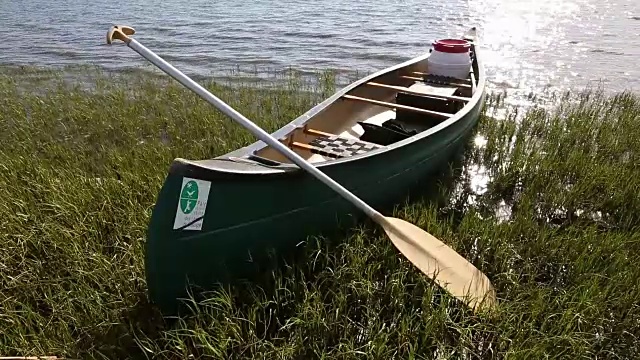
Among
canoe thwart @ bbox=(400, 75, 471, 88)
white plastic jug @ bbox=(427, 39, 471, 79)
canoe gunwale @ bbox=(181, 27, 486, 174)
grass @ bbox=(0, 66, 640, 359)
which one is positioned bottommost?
grass @ bbox=(0, 66, 640, 359)

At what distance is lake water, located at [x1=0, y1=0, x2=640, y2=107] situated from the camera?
10406mm

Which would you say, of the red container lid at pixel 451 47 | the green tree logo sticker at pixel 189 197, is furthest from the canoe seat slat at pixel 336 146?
the red container lid at pixel 451 47

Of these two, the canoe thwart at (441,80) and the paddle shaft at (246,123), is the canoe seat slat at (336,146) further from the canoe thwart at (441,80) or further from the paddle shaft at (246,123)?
the canoe thwart at (441,80)

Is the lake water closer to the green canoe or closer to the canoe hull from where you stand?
the green canoe

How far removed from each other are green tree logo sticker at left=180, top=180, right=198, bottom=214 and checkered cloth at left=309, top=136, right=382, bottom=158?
5.41 ft

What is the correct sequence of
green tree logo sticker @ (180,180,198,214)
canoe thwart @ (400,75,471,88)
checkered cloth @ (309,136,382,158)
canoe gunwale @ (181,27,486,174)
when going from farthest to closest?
canoe thwart @ (400,75,471,88) → checkered cloth @ (309,136,382,158) → canoe gunwale @ (181,27,486,174) → green tree logo sticker @ (180,180,198,214)

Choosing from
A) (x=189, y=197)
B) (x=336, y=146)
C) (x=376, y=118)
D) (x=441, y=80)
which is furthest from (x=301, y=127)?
(x=441, y=80)

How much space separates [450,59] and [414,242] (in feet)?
12.1

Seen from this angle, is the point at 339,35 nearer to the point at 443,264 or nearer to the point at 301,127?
the point at 301,127

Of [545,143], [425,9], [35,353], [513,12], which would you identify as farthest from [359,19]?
[35,353]

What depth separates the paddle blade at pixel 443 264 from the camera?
315 cm

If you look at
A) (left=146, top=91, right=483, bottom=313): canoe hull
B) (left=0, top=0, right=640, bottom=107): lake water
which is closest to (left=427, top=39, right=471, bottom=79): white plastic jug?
(left=0, top=0, right=640, bottom=107): lake water

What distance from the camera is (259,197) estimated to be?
3092 mm

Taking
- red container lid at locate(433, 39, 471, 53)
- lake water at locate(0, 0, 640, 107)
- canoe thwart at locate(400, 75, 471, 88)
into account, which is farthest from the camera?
lake water at locate(0, 0, 640, 107)
